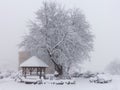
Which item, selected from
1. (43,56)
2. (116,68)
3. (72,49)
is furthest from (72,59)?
(116,68)

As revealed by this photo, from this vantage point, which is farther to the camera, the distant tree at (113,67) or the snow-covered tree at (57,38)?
the distant tree at (113,67)

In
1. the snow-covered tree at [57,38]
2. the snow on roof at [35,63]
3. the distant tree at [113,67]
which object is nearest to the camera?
the snow on roof at [35,63]

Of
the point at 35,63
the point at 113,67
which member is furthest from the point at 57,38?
the point at 113,67

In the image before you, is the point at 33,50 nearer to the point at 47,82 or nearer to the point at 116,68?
the point at 47,82

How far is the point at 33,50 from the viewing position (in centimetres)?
4384

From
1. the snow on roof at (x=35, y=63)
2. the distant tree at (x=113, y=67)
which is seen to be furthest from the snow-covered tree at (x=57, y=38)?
the distant tree at (x=113, y=67)

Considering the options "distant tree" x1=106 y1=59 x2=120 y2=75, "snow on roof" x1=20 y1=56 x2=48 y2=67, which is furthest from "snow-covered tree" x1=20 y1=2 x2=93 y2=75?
"distant tree" x1=106 y1=59 x2=120 y2=75

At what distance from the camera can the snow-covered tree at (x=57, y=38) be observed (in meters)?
43.2

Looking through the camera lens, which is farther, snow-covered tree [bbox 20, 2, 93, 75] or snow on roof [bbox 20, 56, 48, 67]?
snow-covered tree [bbox 20, 2, 93, 75]

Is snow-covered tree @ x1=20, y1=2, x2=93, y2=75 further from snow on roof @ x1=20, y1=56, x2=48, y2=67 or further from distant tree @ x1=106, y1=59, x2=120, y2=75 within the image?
distant tree @ x1=106, y1=59, x2=120, y2=75

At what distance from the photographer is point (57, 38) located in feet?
143

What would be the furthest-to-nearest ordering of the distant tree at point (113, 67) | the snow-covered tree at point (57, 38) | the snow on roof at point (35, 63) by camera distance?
the distant tree at point (113, 67) < the snow-covered tree at point (57, 38) < the snow on roof at point (35, 63)

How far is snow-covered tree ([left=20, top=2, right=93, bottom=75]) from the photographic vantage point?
43188 mm

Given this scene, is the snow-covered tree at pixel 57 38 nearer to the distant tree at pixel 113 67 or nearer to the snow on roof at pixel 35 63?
the snow on roof at pixel 35 63
